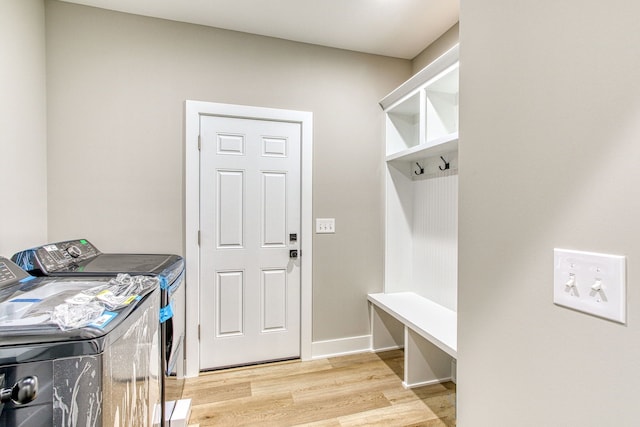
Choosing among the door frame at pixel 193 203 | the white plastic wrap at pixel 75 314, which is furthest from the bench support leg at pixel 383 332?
the white plastic wrap at pixel 75 314

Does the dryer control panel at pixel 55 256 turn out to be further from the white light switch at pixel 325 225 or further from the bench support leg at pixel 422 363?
the bench support leg at pixel 422 363

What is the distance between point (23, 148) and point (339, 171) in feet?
6.94

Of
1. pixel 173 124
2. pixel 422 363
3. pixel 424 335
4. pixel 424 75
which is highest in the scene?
pixel 424 75

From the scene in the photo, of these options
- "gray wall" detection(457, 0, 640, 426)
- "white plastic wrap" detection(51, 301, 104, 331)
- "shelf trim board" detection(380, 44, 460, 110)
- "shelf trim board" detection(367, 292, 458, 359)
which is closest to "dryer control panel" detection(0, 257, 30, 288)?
"white plastic wrap" detection(51, 301, 104, 331)

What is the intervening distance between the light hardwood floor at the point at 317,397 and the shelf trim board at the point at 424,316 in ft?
1.50

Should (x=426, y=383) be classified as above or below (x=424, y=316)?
below

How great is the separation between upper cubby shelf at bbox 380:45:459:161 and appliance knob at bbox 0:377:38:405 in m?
2.04

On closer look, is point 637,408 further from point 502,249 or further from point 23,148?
point 23,148

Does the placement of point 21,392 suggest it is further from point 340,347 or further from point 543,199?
point 340,347

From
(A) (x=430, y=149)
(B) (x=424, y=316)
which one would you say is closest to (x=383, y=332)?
(B) (x=424, y=316)

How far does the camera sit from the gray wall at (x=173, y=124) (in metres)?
1.99

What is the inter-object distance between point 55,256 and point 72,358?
1.21 metres

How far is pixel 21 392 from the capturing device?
2.07 feet

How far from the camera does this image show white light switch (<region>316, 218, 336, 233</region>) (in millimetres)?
2502
